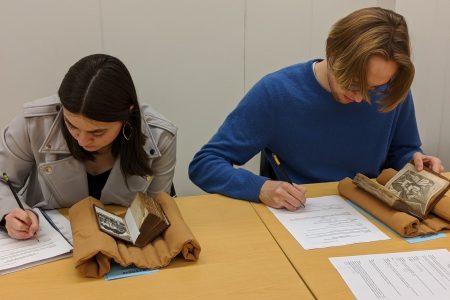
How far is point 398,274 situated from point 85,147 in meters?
0.93

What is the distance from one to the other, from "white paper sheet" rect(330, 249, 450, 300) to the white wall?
5.05 feet

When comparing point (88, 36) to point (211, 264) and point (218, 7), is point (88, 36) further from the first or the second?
point (211, 264)

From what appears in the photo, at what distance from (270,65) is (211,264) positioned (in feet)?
5.36

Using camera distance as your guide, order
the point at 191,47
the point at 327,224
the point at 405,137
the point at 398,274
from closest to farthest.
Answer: the point at 398,274 < the point at 327,224 < the point at 405,137 < the point at 191,47

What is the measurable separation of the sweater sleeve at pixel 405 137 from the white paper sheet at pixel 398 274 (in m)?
0.66

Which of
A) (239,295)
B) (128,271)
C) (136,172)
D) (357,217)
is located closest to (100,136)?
(136,172)

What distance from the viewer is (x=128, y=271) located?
1.04 meters

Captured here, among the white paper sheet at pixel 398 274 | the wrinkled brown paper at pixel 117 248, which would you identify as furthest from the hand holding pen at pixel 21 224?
the white paper sheet at pixel 398 274

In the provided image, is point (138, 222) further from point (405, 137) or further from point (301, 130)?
point (405, 137)

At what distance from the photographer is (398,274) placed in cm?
103

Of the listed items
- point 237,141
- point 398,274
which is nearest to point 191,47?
point 237,141

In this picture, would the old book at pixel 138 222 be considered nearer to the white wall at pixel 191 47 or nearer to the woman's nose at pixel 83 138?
the woman's nose at pixel 83 138

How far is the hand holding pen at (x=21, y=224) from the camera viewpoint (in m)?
1.15

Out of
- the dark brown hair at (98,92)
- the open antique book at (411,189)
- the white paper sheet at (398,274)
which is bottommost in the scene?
the white paper sheet at (398,274)
